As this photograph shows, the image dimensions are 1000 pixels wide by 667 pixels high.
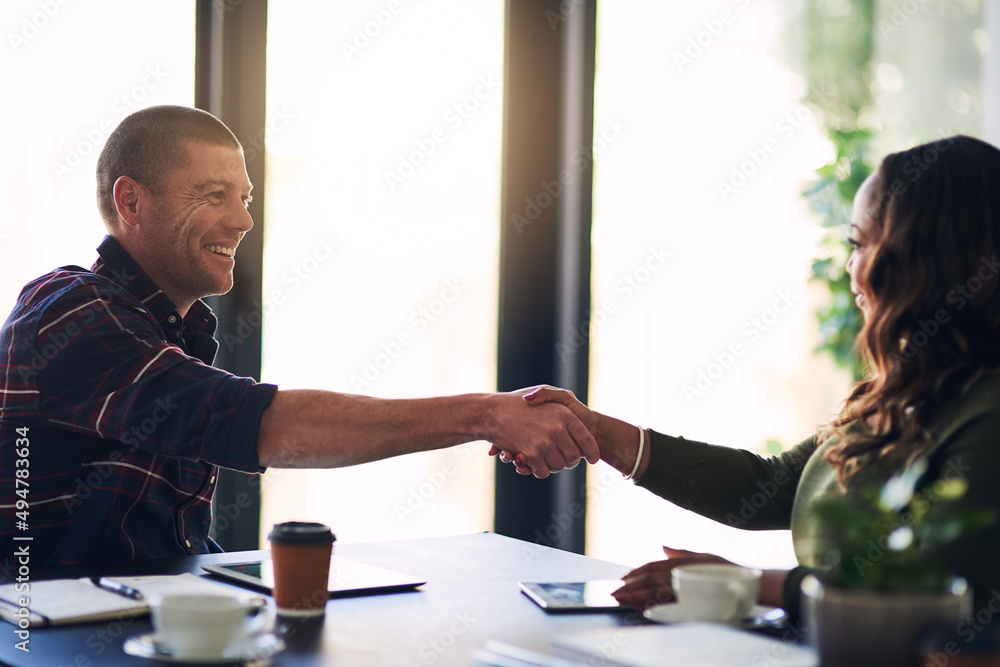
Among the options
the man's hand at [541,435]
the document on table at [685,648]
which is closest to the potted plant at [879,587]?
the document on table at [685,648]

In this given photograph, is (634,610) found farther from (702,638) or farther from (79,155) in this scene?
(79,155)

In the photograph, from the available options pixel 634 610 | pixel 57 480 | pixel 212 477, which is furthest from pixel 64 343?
pixel 634 610

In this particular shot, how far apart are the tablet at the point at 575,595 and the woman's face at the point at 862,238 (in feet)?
1.97

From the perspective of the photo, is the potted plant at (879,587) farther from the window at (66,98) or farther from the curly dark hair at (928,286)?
the window at (66,98)

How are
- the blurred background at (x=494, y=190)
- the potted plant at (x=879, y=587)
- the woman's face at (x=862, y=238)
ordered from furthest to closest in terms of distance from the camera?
the blurred background at (x=494, y=190)
the woman's face at (x=862, y=238)
the potted plant at (x=879, y=587)

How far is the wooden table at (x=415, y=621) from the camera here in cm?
108

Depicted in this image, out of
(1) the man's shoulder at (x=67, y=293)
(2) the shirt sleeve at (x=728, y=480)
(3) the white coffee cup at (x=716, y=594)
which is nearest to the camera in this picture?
(3) the white coffee cup at (x=716, y=594)

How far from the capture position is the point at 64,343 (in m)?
1.69

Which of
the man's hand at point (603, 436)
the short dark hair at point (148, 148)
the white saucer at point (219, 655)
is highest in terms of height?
the short dark hair at point (148, 148)

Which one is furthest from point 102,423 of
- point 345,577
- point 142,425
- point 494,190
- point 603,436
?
point 494,190

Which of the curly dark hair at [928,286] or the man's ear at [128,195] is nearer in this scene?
the curly dark hair at [928,286]

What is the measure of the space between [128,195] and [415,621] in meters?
1.23

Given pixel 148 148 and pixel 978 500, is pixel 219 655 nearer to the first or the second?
pixel 978 500

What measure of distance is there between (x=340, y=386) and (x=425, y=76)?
1.03 metres
